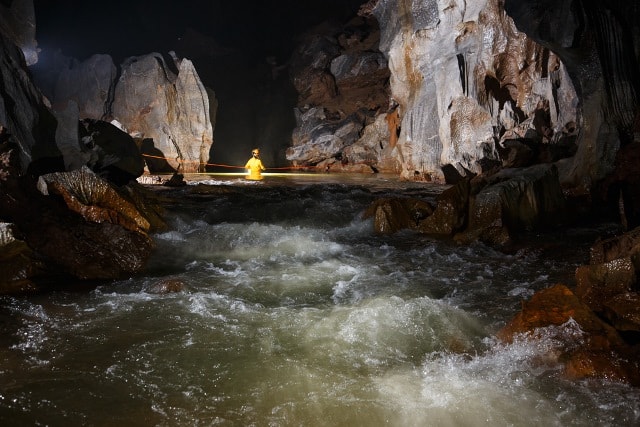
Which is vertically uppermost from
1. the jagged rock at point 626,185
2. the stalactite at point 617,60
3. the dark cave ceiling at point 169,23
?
the dark cave ceiling at point 169,23

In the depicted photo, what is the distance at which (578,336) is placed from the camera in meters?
3.10

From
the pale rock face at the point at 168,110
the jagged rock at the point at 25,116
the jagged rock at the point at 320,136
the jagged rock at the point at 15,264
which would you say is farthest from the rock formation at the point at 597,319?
the pale rock face at the point at 168,110

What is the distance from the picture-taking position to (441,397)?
2695 millimetres

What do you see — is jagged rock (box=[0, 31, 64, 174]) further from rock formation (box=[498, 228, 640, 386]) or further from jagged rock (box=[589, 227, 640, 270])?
jagged rock (box=[589, 227, 640, 270])

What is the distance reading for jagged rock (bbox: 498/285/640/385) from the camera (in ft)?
9.21

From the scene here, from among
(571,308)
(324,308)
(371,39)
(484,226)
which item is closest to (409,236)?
(484,226)

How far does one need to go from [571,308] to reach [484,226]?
382cm

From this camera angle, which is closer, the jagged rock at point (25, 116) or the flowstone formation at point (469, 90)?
the jagged rock at point (25, 116)

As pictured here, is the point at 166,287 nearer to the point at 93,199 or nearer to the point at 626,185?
the point at 93,199

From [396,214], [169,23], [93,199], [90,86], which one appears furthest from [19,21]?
[169,23]

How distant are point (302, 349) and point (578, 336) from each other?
2101 millimetres

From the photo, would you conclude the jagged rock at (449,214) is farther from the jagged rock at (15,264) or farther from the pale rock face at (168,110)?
the pale rock face at (168,110)

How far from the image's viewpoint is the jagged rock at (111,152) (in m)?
10.1

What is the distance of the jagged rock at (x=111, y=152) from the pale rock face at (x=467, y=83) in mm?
10175
